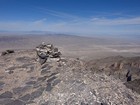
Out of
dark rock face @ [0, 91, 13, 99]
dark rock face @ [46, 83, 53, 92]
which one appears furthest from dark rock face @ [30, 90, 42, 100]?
dark rock face @ [0, 91, 13, 99]

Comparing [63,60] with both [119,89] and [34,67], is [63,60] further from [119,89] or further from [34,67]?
[119,89]

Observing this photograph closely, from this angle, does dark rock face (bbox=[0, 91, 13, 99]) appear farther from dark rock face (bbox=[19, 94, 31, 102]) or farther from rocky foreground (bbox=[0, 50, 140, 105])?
dark rock face (bbox=[19, 94, 31, 102])

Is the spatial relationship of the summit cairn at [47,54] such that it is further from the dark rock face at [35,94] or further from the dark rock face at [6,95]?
the dark rock face at [35,94]

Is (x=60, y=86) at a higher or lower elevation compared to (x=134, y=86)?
higher

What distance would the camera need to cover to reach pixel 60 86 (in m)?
16.9

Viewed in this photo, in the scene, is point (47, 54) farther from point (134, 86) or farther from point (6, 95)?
point (134, 86)

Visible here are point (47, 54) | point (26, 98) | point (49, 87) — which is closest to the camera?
point (26, 98)

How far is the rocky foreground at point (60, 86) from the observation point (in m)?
15.4

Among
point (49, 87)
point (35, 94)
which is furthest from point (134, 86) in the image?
Answer: point (35, 94)

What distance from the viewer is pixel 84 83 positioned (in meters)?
16.7

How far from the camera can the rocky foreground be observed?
50.6 feet

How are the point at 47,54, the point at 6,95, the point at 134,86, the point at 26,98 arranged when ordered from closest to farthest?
the point at 26,98 < the point at 6,95 < the point at 47,54 < the point at 134,86

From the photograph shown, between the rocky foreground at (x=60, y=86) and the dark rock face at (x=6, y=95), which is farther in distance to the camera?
the dark rock face at (x=6, y=95)

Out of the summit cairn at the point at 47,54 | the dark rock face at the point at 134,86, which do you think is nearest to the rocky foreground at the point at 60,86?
the summit cairn at the point at 47,54
